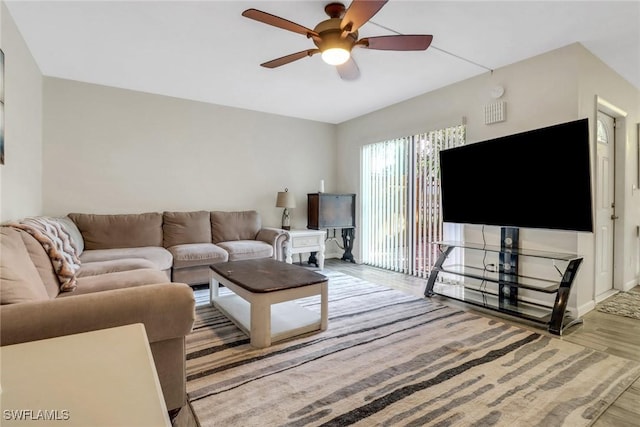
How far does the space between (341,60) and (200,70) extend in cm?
178

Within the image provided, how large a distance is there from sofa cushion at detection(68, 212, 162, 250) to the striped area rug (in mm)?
1574

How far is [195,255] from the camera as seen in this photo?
3.49 meters

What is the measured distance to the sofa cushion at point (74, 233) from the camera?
2.95 metres

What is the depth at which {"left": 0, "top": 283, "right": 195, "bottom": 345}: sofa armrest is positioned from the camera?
1.14 meters

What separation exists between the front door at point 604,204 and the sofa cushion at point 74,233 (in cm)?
497

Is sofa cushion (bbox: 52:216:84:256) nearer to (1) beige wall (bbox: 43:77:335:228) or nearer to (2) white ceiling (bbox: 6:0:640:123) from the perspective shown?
(1) beige wall (bbox: 43:77:335:228)

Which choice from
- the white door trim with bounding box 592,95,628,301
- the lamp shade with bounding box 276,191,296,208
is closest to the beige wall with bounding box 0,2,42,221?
the lamp shade with bounding box 276,191,296,208

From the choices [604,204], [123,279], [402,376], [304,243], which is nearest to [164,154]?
[304,243]

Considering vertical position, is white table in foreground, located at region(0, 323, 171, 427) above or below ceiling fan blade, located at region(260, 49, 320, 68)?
below

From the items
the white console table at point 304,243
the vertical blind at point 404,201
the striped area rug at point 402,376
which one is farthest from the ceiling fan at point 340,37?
the white console table at point 304,243

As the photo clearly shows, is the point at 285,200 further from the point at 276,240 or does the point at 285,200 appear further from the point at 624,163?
the point at 624,163

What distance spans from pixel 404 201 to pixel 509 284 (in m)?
1.85

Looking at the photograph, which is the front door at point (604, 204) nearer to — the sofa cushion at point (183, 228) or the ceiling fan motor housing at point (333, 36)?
the ceiling fan motor housing at point (333, 36)

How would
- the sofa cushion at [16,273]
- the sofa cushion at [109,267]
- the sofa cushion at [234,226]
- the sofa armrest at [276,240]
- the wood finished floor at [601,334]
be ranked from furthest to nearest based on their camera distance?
the sofa cushion at [234,226], the sofa armrest at [276,240], the sofa cushion at [109,267], the wood finished floor at [601,334], the sofa cushion at [16,273]
